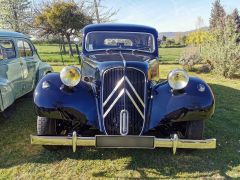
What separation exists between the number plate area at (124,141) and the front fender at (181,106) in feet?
1.25

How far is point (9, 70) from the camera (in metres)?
5.63

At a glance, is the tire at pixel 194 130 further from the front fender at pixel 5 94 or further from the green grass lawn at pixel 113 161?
the front fender at pixel 5 94

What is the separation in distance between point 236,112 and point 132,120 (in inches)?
141

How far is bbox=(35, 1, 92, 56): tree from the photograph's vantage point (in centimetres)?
1823

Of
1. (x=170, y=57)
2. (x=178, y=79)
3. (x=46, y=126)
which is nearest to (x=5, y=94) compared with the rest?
(x=46, y=126)

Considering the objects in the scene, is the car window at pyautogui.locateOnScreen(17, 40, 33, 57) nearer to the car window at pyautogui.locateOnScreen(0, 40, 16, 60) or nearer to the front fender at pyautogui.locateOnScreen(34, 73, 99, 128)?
the car window at pyautogui.locateOnScreen(0, 40, 16, 60)

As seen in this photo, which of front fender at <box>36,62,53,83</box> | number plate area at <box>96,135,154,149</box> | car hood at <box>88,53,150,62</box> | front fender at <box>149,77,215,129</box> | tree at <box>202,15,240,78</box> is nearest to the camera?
number plate area at <box>96,135,154,149</box>

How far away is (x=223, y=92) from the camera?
8.50 m

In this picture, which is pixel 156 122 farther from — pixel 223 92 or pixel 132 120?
pixel 223 92

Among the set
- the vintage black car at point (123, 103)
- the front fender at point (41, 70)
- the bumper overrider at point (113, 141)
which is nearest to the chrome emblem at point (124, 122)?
the vintage black car at point (123, 103)

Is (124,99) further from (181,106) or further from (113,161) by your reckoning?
(113,161)

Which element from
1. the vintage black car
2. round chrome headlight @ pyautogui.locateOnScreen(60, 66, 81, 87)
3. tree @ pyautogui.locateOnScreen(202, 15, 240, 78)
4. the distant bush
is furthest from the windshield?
the distant bush

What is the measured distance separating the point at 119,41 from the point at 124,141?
7.96ft

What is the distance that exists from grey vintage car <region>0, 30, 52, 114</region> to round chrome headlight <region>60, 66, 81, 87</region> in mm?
1573
